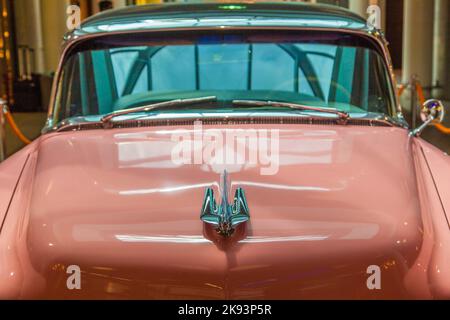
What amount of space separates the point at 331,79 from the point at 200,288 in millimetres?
1733

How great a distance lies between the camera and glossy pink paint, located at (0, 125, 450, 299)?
2.27m

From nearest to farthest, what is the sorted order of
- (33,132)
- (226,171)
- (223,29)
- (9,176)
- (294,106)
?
(226,171) → (9,176) → (294,106) → (223,29) → (33,132)

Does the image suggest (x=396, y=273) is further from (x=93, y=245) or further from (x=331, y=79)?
(x=331, y=79)

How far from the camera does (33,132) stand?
13.1 m

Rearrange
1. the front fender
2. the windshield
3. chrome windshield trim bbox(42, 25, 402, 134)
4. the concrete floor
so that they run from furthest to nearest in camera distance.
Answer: the concrete floor, the windshield, chrome windshield trim bbox(42, 25, 402, 134), the front fender

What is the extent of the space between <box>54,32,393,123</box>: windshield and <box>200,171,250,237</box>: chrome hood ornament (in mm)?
1066

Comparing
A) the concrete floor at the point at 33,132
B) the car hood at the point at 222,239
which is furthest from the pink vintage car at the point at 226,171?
the concrete floor at the point at 33,132

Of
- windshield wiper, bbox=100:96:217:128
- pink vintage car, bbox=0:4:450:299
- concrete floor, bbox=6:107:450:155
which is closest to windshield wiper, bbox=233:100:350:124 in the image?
pink vintage car, bbox=0:4:450:299

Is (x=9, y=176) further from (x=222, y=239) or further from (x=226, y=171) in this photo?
(x=222, y=239)

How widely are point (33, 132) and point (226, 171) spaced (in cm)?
1101

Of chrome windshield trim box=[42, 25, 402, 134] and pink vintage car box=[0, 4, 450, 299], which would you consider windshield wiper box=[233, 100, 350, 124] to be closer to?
pink vintage car box=[0, 4, 450, 299]

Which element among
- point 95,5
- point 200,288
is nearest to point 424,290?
point 200,288

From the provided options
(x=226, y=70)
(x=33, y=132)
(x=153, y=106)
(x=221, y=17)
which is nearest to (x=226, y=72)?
(x=226, y=70)

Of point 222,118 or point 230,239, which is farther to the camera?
point 222,118
